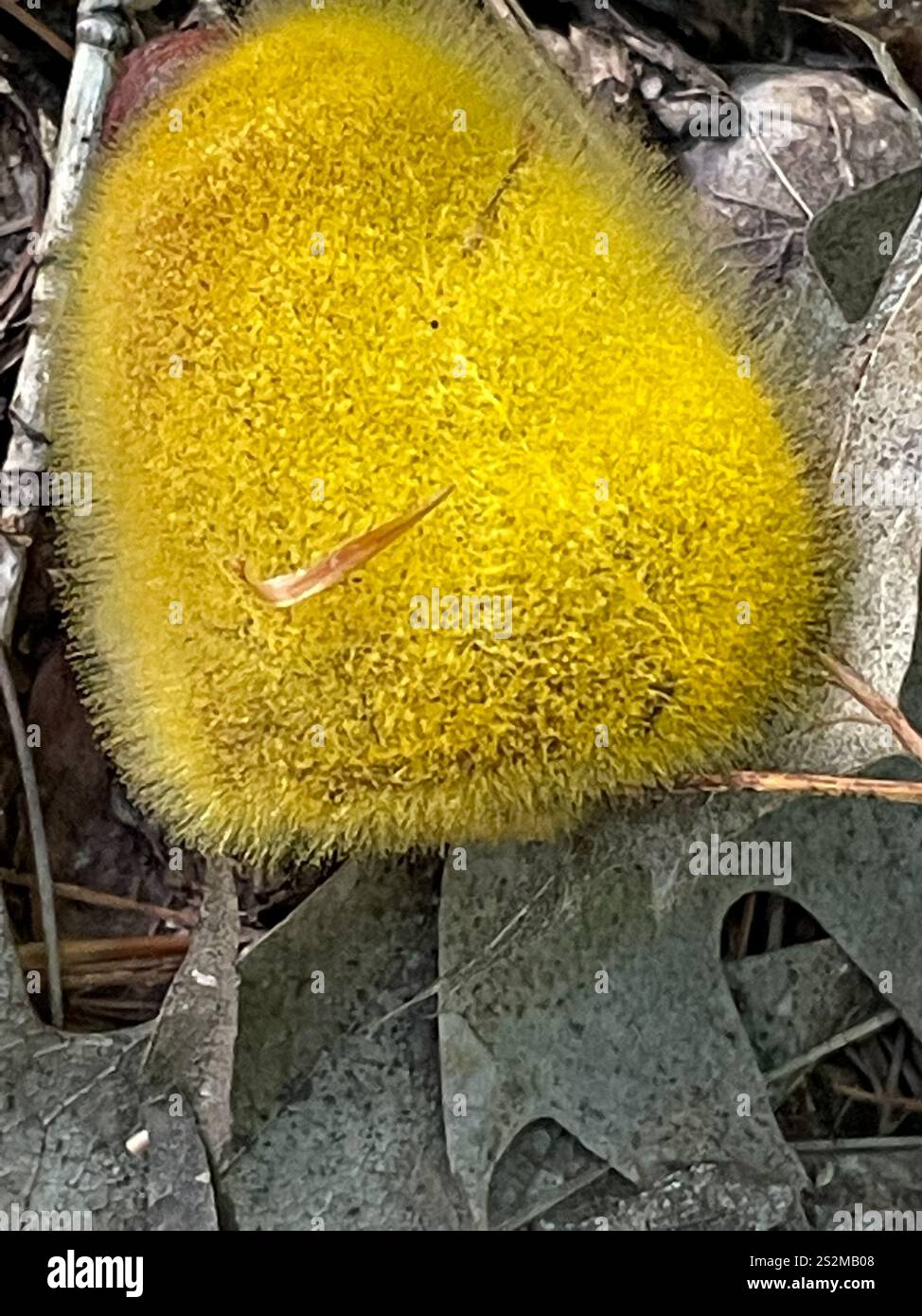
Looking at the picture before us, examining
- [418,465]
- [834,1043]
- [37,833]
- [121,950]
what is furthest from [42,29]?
[834,1043]

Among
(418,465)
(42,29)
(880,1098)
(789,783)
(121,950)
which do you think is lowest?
(880,1098)

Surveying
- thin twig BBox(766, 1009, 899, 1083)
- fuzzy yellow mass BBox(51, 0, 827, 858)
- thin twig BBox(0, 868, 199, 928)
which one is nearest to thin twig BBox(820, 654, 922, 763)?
fuzzy yellow mass BBox(51, 0, 827, 858)

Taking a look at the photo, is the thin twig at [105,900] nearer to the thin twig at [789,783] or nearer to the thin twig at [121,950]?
the thin twig at [121,950]

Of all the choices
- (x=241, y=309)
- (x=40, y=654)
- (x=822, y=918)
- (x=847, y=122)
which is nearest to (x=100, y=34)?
(x=241, y=309)

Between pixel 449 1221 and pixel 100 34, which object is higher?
pixel 100 34

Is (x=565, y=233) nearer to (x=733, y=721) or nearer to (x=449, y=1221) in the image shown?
(x=733, y=721)

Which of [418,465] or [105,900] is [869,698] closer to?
[418,465]
